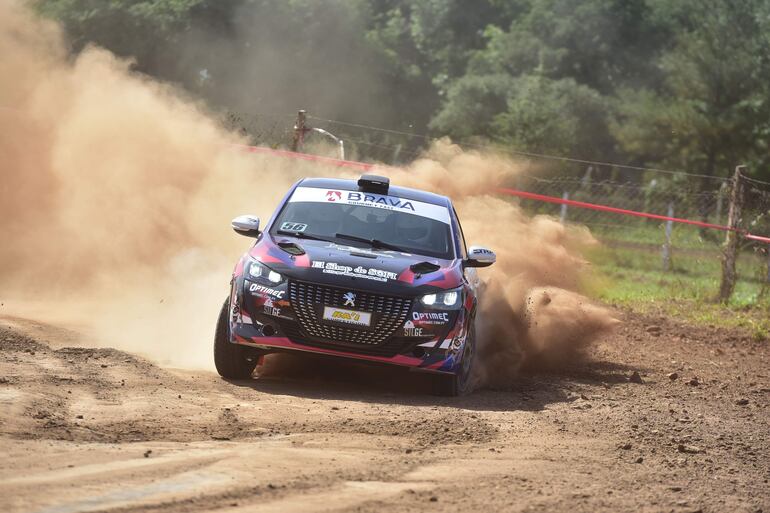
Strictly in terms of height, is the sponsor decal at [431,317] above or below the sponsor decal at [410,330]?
above

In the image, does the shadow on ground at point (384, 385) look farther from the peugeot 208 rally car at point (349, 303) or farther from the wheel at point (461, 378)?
the peugeot 208 rally car at point (349, 303)

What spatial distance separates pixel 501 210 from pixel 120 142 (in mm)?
5543

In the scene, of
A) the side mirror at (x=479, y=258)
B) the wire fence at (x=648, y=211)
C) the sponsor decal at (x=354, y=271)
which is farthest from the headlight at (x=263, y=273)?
the wire fence at (x=648, y=211)

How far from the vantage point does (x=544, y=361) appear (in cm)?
1277

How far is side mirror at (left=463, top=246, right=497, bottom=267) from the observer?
10602mm

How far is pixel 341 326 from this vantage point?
376 inches

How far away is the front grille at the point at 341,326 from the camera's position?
9547 millimetres

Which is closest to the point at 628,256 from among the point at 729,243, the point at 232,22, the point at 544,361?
the point at 729,243

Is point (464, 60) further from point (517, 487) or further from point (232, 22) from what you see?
point (517, 487)

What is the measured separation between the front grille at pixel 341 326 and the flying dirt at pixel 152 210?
8.71 feet

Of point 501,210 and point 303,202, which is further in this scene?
point 501,210

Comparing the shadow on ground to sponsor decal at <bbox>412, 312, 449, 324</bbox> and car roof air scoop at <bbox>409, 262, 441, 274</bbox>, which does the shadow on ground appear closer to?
sponsor decal at <bbox>412, 312, 449, 324</bbox>

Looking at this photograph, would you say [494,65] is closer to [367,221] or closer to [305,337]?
[367,221]

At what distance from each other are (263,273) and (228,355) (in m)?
0.68
